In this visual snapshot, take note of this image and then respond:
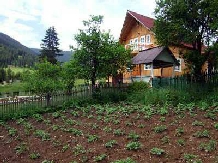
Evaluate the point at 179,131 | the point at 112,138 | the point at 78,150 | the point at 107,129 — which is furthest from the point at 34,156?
the point at 179,131

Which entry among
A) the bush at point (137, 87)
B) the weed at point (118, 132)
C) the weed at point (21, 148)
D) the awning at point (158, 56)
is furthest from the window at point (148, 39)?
the weed at point (21, 148)

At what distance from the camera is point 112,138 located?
1159 cm

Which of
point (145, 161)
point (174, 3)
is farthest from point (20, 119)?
point (174, 3)

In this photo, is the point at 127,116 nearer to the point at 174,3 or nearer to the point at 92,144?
the point at 92,144

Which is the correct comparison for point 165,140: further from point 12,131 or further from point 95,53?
point 95,53

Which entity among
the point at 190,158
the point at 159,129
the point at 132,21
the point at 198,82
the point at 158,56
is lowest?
the point at 190,158

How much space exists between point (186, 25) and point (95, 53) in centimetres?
678

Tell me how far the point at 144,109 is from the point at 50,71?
31.8ft

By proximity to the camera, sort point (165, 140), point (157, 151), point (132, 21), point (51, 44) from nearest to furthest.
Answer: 1. point (157, 151)
2. point (165, 140)
3. point (132, 21)
4. point (51, 44)

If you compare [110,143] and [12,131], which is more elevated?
[110,143]

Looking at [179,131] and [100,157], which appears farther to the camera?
[179,131]

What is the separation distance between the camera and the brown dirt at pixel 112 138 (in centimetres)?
956

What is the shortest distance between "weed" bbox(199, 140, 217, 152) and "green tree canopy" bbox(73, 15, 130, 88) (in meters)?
12.9

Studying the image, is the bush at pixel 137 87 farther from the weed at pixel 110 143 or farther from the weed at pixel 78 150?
the weed at pixel 78 150
